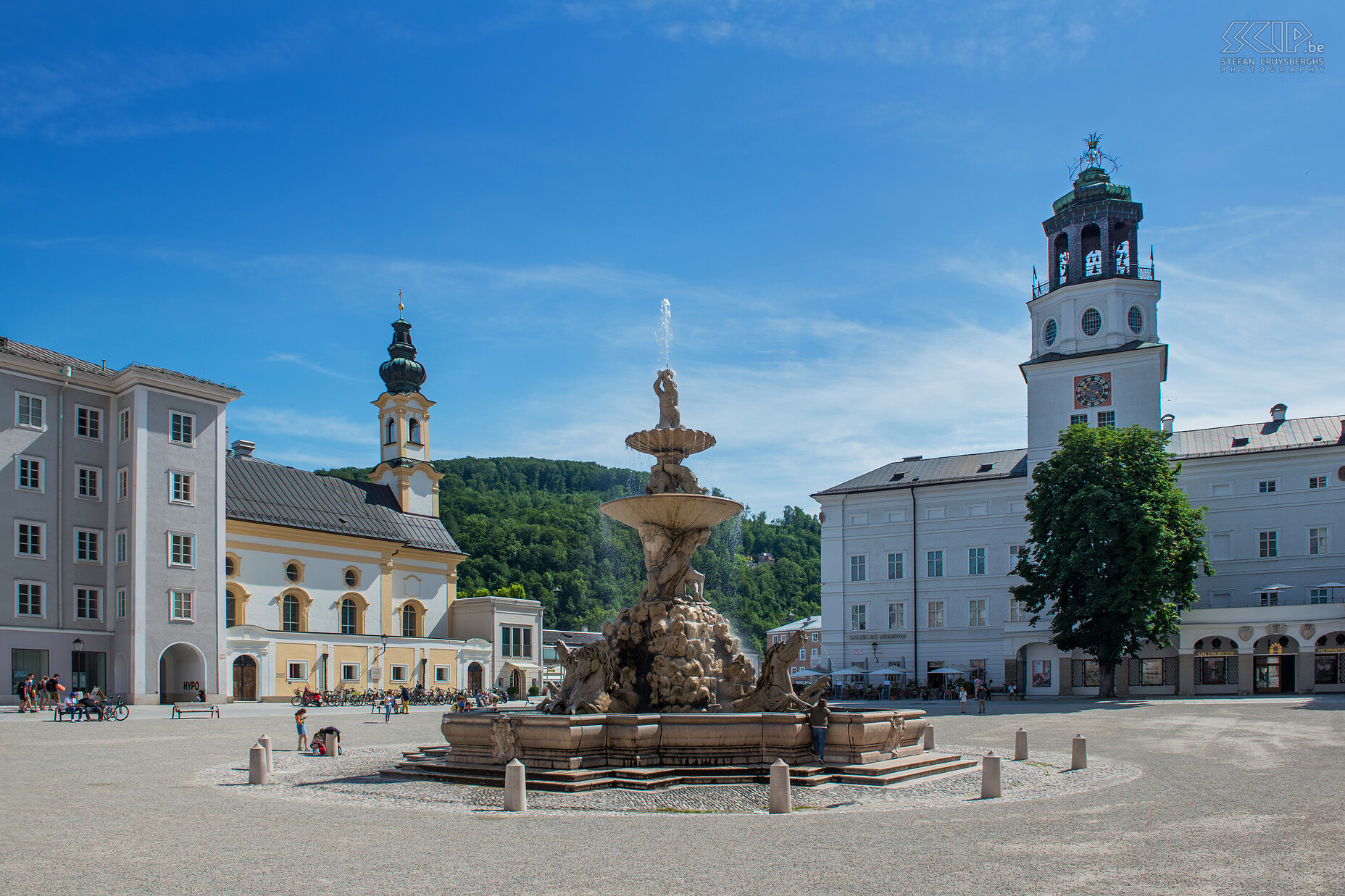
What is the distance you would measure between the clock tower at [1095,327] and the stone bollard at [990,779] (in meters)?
44.1

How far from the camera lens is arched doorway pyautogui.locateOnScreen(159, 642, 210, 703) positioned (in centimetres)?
4384

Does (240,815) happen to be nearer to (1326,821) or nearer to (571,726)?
(571,726)

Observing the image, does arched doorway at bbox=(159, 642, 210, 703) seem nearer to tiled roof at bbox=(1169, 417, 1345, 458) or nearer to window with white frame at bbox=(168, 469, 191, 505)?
window with white frame at bbox=(168, 469, 191, 505)

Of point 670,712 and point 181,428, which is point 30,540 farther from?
point 670,712

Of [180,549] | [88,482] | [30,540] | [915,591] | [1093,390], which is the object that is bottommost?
[915,591]

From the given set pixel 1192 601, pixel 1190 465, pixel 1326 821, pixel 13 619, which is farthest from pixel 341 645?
pixel 1326 821

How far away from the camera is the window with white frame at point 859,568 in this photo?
60.3 meters

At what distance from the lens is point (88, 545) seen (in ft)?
140

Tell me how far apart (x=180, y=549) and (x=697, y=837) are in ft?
128

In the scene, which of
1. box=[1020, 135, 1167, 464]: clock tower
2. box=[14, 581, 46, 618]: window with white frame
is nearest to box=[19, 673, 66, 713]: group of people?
box=[14, 581, 46, 618]: window with white frame

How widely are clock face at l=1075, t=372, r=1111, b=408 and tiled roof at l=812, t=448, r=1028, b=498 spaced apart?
4.76 m

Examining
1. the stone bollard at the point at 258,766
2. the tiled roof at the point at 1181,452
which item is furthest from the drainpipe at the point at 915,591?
the stone bollard at the point at 258,766

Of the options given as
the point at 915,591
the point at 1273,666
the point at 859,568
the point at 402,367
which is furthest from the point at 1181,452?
the point at 402,367

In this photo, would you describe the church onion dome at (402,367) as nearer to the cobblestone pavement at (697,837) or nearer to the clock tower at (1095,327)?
the clock tower at (1095,327)
